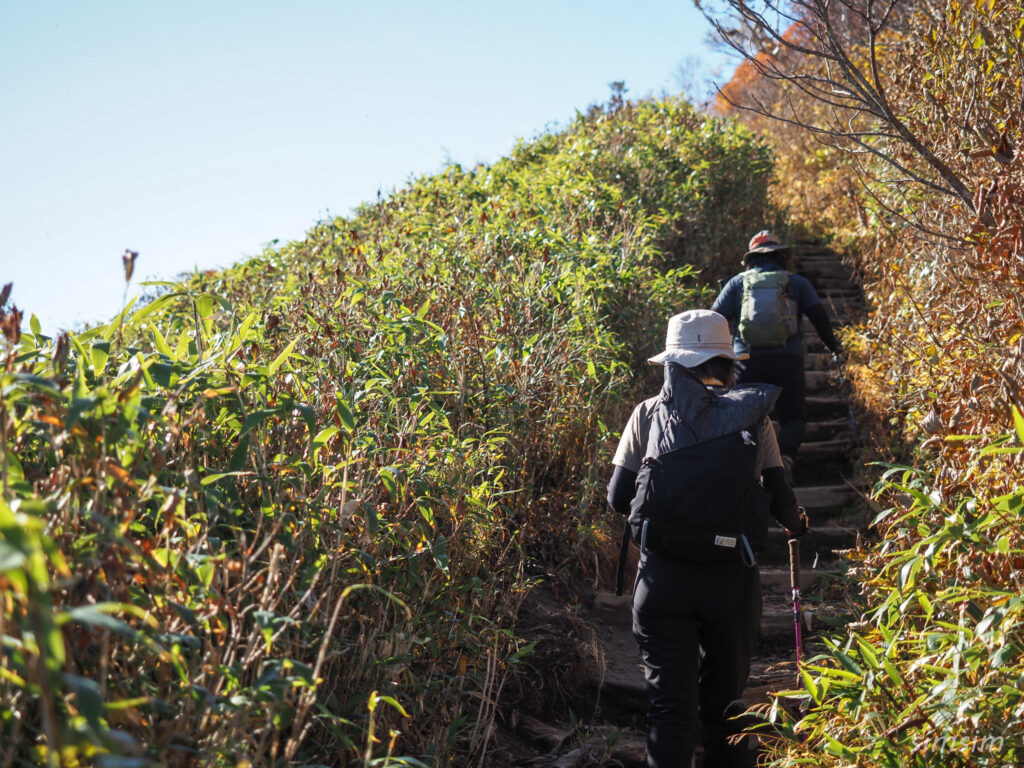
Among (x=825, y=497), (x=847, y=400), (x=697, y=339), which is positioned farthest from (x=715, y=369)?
(x=847, y=400)

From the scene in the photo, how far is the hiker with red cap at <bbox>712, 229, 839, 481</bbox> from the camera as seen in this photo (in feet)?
22.4

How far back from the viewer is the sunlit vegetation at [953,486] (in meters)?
2.88

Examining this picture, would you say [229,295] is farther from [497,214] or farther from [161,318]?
[497,214]

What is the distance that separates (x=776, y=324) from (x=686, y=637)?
3628 millimetres

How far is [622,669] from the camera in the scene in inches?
205

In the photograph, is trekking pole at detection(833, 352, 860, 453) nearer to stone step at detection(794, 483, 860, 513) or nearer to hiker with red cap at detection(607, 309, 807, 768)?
stone step at detection(794, 483, 860, 513)

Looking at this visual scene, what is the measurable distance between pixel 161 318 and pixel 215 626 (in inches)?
230

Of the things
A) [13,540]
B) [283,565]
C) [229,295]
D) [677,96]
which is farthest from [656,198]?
[13,540]

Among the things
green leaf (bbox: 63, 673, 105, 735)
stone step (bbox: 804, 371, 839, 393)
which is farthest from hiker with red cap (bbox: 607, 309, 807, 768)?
stone step (bbox: 804, 371, 839, 393)

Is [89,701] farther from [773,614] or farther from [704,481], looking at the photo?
[773,614]

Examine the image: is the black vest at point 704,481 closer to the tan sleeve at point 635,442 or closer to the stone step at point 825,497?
the tan sleeve at point 635,442

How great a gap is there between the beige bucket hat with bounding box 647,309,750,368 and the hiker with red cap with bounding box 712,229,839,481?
9.85ft

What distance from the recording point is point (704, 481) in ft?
11.8

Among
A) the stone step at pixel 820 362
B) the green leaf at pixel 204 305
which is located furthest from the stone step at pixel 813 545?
→ the green leaf at pixel 204 305
